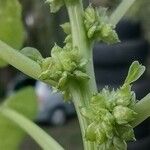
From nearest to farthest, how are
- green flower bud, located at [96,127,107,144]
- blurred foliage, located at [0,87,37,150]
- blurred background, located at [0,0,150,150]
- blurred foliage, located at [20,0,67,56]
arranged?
green flower bud, located at [96,127,107,144] → blurred foliage, located at [0,87,37,150] → blurred background, located at [0,0,150,150] → blurred foliage, located at [20,0,67,56]

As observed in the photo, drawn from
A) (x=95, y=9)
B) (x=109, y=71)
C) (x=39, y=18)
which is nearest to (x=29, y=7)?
(x=39, y=18)

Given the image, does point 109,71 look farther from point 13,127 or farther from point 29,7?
point 13,127

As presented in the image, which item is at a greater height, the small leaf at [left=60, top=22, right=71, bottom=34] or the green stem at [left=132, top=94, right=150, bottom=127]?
the small leaf at [left=60, top=22, right=71, bottom=34]

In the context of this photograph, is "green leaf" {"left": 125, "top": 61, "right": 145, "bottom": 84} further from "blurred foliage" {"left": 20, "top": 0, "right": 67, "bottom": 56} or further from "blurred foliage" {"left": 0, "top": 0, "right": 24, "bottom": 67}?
"blurred foliage" {"left": 20, "top": 0, "right": 67, "bottom": 56}

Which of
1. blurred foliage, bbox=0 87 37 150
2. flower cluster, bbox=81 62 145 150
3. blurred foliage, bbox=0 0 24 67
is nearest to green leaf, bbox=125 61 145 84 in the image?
flower cluster, bbox=81 62 145 150

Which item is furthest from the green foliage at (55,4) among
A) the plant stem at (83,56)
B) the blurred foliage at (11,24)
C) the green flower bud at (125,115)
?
the blurred foliage at (11,24)

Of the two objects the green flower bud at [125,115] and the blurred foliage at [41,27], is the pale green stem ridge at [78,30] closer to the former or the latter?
the green flower bud at [125,115]

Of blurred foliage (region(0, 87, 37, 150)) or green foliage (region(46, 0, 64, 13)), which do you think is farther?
blurred foliage (region(0, 87, 37, 150))

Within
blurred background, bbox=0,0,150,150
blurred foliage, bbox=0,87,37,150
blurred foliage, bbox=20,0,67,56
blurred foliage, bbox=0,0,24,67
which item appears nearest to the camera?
blurred foliage, bbox=0,0,24,67
